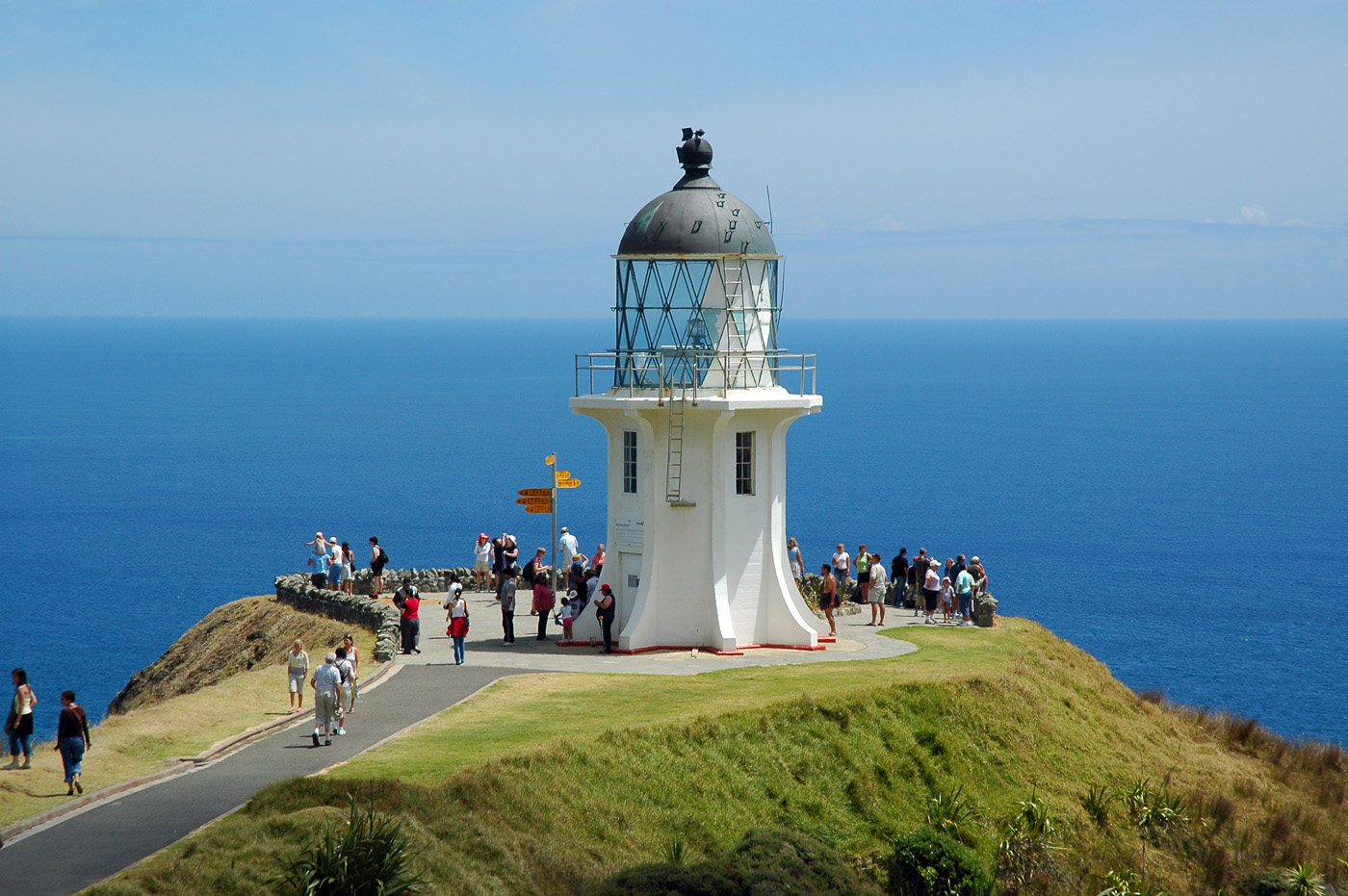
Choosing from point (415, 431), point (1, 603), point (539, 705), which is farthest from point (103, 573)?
point (415, 431)

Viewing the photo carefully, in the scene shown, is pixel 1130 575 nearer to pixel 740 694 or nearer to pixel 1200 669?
pixel 1200 669

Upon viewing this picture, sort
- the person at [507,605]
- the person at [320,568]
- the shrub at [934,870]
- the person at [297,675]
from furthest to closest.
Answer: the person at [320,568] < the person at [507,605] < the person at [297,675] < the shrub at [934,870]

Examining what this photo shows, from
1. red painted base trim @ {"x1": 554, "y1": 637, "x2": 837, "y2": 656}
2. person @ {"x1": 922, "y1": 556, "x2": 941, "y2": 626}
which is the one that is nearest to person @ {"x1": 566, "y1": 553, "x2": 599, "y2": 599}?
red painted base trim @ {"x1": 554, "y1": 637, "x2": 837, "y2": 656}

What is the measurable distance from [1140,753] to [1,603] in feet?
185

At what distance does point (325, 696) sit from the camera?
22.7 metres

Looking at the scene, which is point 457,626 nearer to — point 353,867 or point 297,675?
point 297,675

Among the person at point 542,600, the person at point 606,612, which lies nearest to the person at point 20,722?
the person at point 606,612

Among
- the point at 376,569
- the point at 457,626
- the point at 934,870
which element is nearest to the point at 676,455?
the point at 457,626

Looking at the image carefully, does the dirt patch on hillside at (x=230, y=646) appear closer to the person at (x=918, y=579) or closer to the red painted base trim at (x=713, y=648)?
the red painted base trim at (x=713, y=648)

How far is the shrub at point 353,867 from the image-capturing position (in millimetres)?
16953

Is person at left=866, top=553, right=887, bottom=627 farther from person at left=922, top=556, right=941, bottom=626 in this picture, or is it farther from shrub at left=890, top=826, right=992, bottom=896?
shrub at left=890, top=826, right=992, bottom=896

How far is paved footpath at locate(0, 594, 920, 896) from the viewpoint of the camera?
1761 centimetres

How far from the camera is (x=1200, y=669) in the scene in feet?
182

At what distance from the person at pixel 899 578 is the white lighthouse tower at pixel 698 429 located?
5992 millimetres
